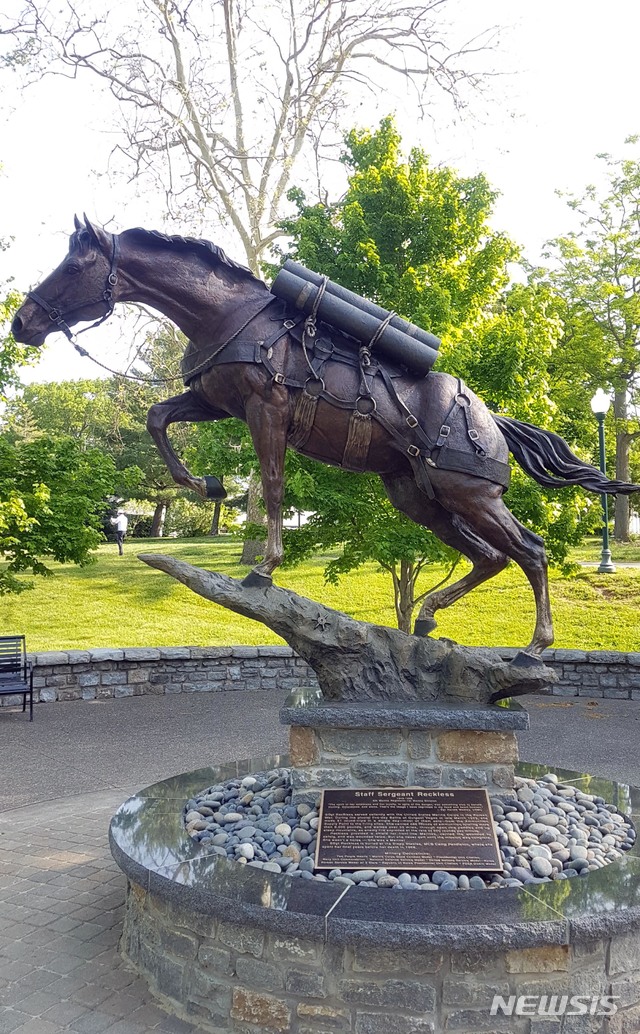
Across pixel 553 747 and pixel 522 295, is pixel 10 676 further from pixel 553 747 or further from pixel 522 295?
pixel 522 295

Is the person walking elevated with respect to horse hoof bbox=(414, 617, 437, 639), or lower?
elevated

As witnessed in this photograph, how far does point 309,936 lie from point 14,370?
896cm

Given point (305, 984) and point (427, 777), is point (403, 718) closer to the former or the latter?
point (427, 777)

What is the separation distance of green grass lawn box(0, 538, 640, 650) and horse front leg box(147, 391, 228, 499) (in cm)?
1007

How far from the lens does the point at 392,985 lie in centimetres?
322

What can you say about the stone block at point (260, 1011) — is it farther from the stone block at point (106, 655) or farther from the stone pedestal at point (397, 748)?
the stone block at point (106, 655)

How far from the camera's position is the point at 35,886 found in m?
5.01

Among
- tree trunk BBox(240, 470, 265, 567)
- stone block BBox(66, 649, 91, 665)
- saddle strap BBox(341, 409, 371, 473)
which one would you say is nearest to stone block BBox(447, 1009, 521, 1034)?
saddle strap BBox(341, 409, 371, 473)

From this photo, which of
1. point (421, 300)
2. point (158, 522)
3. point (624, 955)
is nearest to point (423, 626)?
point (624, 955)

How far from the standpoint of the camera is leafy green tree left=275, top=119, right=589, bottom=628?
920cm

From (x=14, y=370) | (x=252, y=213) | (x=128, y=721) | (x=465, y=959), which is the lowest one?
(x=128, y=721)

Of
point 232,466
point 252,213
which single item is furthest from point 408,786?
point 252,213

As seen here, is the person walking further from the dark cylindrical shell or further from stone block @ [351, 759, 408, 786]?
stone block @ [351, 759, 408, 786]

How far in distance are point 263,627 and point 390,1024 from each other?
41.2 ft
